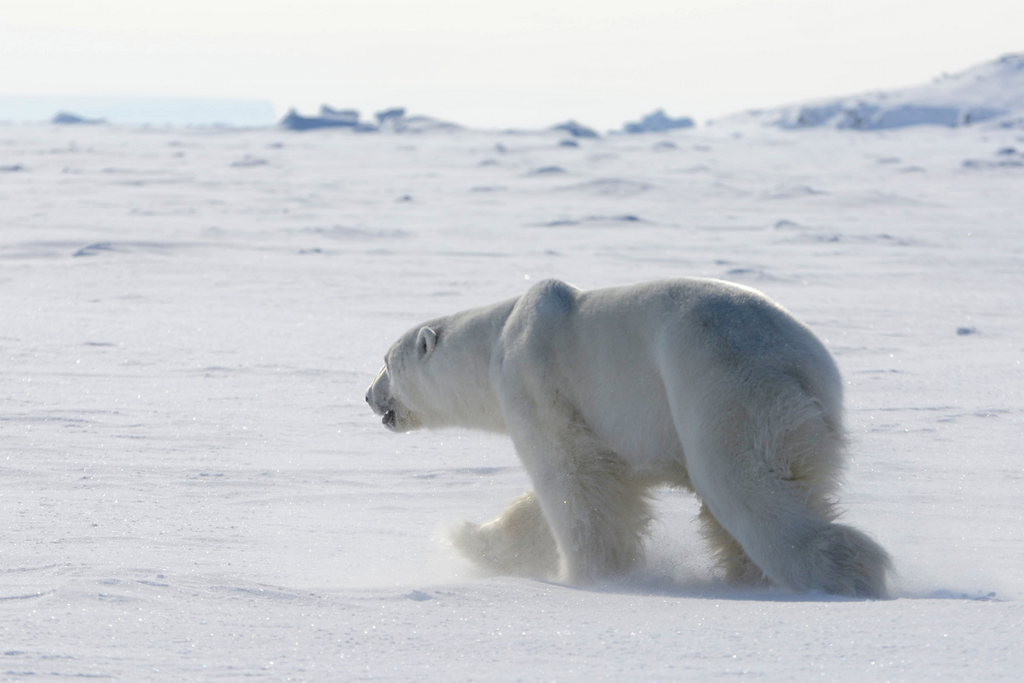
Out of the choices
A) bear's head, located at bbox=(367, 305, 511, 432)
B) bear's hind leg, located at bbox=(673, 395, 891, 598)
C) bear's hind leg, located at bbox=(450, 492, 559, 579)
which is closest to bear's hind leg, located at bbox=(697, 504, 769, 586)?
bear's hind leg, located at bbox=(673, 395, 891, 598)

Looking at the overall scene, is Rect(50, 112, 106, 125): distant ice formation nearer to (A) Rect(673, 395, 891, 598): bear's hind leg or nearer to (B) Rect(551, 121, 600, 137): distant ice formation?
(B) Rect(551, 121, 600, 137): distant ice formation

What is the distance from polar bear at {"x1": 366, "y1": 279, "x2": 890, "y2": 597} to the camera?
251 centimetres

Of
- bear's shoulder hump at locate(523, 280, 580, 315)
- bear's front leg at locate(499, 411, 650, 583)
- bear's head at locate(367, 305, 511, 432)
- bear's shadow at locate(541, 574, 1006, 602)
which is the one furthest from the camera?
bear's head at locate(367, 305, 511, 432)

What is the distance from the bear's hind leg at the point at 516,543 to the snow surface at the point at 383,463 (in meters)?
0.08

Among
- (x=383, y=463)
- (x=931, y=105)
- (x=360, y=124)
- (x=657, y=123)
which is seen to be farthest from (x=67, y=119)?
(x=383, y=463)

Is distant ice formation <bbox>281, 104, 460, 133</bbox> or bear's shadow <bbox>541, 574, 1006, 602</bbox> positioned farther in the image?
distant ice formation <bbox>281, 104, 460, 133</bbox>

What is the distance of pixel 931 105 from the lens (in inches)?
2089

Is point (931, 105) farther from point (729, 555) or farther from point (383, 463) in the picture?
point (729, 555)

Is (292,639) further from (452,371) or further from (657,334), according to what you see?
(452,371)

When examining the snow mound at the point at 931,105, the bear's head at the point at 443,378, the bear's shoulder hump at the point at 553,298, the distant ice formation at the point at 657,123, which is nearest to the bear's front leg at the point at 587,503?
the bear's shoulder hump at the point at 553,298

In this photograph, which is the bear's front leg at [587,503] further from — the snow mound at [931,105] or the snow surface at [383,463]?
the snow mound at [931,105]

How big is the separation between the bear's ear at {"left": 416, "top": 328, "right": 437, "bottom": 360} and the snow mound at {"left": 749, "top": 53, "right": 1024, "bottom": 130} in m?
47.1

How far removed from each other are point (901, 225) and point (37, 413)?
10.8 meters

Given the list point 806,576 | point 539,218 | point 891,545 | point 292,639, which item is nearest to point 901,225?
point 539,218
